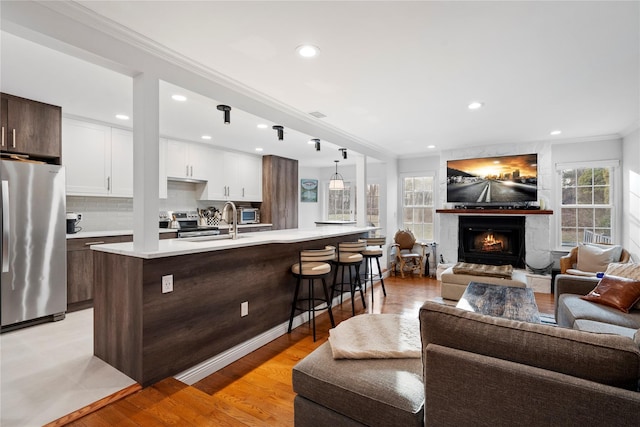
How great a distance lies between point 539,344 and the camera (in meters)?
1.15

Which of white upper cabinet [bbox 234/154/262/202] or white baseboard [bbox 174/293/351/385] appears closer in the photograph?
white baseboard [bbox 174/293/351/385]

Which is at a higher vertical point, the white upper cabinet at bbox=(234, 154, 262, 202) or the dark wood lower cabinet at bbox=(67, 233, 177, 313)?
the white upper cabinet at bbox=(234, 154, 262, 202)

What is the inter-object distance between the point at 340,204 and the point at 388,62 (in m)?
5.98

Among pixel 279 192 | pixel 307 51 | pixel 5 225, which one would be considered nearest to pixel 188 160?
pixel 279 192

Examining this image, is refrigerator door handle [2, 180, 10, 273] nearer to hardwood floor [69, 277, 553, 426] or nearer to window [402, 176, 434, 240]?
hardwood floor [69, 277, 553, 426]

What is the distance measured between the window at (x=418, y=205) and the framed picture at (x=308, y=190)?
2518mm

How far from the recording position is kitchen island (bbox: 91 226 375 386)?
7.34 feet

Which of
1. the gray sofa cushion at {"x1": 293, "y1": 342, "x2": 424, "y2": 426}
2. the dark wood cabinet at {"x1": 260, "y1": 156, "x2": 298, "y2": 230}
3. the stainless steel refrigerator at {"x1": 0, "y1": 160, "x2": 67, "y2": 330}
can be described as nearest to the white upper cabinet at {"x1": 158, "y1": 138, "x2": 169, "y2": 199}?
the stainless steel refrigerator at {"x1": 0, "y1": 160, "x2": 67, "y2": 330}

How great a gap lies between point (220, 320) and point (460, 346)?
2.08m

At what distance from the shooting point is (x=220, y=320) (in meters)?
2.75

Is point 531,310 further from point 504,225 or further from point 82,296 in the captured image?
point 82,296

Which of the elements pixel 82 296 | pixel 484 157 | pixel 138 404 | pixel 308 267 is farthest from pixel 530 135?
pixel 82 296

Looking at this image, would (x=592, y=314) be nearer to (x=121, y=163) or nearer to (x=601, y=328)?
(x=601, y=328)

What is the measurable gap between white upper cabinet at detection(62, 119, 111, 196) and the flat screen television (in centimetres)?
568
